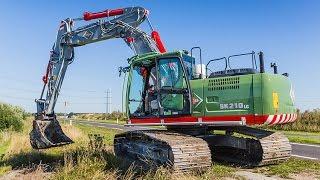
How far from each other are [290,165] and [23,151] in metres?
9.30

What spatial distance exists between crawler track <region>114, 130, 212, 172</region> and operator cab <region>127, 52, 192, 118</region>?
0.70 m

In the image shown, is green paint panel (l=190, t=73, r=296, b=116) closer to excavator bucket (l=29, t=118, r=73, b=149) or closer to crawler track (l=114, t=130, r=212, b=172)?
crawler track (l=114, t=130, r=212, b=172)

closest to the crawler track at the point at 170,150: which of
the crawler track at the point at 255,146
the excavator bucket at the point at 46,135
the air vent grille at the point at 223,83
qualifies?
the air vent grille at the point at 223,83

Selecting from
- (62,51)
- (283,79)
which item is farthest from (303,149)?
(62,51)

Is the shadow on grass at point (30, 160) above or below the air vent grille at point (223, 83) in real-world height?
below

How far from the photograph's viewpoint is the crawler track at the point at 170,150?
1021 centimetres

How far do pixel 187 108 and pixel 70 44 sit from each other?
5.57m

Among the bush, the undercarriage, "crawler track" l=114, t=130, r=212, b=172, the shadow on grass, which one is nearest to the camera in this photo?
"crawler track" l=114, t=130, r=212, b=172

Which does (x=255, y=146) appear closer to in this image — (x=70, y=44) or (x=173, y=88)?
(x=173, y=88)

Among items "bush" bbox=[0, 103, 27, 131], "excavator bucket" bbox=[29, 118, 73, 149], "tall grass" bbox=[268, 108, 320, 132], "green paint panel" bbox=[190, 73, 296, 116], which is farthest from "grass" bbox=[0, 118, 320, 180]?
"tall grass" bbox=[268, 108, 320, 132]

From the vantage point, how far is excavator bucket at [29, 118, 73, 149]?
45.5 feet

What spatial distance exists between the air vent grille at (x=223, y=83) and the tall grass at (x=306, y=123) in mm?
19758

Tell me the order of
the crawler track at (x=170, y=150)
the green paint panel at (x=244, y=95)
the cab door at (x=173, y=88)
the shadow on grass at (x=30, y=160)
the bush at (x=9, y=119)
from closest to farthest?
the crawler track at (x=170, y=150) < the green paint panel at (x=244, y=95) < the cab door at (x=173, y=88) < the shadow on grass at (x=30, y=160) < the bush at (x=9, y=119)

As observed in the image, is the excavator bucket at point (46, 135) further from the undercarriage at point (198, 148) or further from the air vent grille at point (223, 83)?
the air vent grille at point (223, 83)
